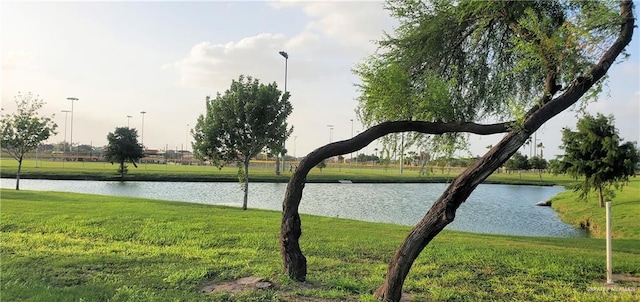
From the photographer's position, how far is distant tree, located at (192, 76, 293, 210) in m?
17.8

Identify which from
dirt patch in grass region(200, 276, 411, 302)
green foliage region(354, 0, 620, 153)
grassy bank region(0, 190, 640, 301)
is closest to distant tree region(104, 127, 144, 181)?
grassy bank region(0, 190, 640, 301)

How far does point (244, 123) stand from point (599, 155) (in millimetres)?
16382

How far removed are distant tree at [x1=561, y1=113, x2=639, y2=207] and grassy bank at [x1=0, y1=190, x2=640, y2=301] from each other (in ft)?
34.5

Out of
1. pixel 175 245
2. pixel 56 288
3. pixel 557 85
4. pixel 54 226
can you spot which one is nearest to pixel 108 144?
pixel 54 226

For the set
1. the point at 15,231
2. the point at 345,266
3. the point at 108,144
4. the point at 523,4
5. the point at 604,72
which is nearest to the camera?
the point at 604,72

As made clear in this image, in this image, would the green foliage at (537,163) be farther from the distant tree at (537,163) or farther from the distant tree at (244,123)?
the distant tree at (244,123)

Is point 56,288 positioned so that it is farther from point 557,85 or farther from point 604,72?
point 604,72

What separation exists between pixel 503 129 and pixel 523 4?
67.3 inches

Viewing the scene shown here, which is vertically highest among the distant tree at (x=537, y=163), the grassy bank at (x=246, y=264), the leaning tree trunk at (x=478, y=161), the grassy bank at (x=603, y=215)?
the distant tree at (x=537, y=163)

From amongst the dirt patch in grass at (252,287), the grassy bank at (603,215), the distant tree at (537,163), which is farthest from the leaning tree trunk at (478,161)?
the distant tree at (537,163)

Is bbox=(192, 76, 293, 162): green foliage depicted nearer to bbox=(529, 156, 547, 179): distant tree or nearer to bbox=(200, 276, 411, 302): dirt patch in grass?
bbox=(200, 276, 411, 302): dirt patch in grass

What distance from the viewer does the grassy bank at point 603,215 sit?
60.6 feet

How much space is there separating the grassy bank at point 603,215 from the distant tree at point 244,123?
1402 centimetres

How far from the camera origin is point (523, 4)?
5.88 meters
